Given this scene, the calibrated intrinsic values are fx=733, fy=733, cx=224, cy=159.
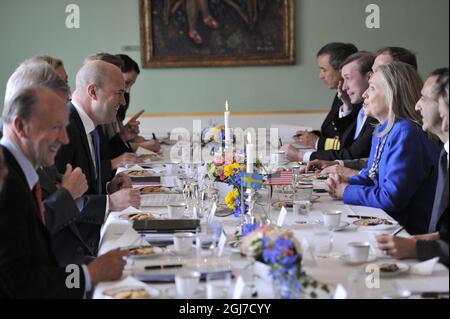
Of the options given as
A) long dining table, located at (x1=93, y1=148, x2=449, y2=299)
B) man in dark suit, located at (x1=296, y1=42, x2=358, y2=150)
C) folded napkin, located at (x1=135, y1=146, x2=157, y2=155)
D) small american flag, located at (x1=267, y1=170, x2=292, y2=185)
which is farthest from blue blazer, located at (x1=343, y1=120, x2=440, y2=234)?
folded napkin, located at (x1=135, y1=146, x2=157, y2=155)

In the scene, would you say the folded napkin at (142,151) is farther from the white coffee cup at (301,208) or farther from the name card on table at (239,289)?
the name card on table at (239,289)

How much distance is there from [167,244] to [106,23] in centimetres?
616

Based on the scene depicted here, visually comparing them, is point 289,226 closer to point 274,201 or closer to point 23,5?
point 274,201

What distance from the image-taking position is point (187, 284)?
2236 mm

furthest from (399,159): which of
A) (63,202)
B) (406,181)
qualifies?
(63,202)

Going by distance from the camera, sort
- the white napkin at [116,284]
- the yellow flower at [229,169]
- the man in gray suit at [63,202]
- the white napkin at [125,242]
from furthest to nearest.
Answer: the yellow flower at [229,169] → the man in gray suit at [63,202] → the white napkin at [125,242] → the white napkin at [116,284]

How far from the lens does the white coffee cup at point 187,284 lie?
2236 millimetres

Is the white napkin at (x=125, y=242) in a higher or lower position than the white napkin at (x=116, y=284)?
lower

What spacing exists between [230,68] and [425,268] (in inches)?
259

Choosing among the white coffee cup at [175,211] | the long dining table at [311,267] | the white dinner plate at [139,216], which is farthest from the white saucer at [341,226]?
the white dinner plate at [139,216]

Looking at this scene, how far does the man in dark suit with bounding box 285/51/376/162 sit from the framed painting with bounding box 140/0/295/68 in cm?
283

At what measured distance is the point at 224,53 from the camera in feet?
28.6

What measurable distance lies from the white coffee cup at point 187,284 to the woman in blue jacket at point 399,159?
1743 mm

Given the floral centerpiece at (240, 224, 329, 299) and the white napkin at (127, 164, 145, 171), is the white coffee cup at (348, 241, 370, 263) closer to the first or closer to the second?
the floral centerpiece at (240, 224, 329, 299)
